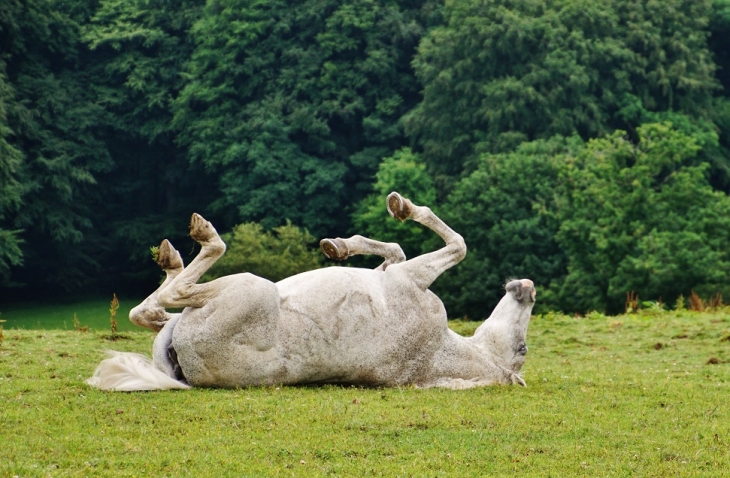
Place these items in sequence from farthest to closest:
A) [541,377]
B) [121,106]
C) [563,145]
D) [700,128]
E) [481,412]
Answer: [121,106] < [700,128] < [563,145] < [541,377] < [481,412]

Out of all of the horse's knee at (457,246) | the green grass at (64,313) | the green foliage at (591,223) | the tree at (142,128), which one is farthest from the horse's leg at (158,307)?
the tree at (142,128)

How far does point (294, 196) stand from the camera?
5953 centimetres

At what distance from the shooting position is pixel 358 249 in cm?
1275

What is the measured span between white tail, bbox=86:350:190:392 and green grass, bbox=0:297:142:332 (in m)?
34.8

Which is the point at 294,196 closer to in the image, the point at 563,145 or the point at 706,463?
the point at 563,145

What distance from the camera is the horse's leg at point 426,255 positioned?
12477mm

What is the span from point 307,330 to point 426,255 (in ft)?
5.10

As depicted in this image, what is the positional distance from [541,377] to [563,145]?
135 ft

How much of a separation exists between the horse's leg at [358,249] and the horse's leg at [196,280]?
1.03 metres

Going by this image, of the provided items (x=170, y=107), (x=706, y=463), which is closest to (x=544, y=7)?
(x=170, y=107)

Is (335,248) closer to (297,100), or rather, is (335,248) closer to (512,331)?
(512,331)

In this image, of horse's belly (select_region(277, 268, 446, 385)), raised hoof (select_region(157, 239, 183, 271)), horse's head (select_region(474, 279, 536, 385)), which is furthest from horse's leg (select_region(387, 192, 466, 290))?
raised hoof (select_region(157, 239, 183, 271))

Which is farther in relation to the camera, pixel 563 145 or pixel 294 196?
pixel 294 196

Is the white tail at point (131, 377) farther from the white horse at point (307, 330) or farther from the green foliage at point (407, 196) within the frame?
the green foliage at point (407, 196)
